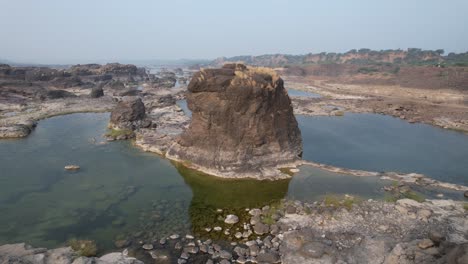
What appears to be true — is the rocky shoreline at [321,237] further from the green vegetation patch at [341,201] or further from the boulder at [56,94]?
the boulder at [56,94]

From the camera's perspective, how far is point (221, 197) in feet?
89.5

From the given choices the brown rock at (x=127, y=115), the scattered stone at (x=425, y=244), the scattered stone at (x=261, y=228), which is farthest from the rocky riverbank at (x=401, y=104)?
the scattered stone at (x=261, y=228)

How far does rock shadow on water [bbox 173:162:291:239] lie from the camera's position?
909 inches

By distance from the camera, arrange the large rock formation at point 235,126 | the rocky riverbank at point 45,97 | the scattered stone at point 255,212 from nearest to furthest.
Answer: the scattered stone at point 255,212 → the large rock formation at point 235,126 → the rocky riverbank at point 45,97

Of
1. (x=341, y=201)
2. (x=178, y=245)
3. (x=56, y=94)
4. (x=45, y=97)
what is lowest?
(x=178, y=245)

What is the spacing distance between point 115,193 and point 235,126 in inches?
511

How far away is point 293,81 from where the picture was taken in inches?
5615

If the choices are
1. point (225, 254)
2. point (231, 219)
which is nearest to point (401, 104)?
point (231, 219)

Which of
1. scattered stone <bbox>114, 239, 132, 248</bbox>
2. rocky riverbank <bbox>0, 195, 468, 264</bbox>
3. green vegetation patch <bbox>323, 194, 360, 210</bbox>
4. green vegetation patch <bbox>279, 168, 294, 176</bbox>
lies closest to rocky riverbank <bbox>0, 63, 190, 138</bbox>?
scattered stone <bbox>114, 239, 132, 248</bbox>

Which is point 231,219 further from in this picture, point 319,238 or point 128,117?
point 128,117

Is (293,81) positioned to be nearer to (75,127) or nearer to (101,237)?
(75,127)

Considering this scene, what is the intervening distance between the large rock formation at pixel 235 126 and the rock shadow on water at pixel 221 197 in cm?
171

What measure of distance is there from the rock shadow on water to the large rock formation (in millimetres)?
1710

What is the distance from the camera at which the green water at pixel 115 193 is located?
72.3 ft
